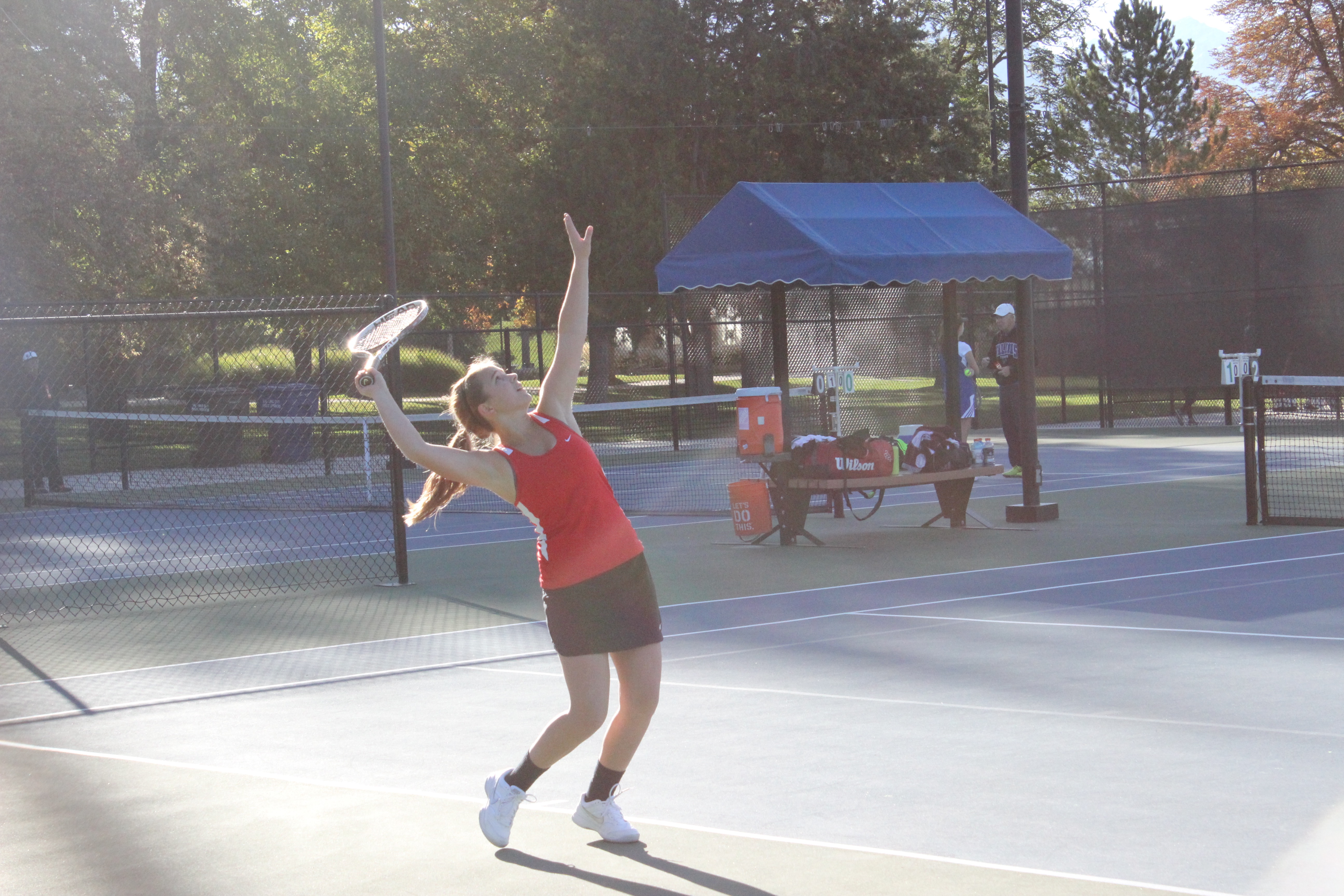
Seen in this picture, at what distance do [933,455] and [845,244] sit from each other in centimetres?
196

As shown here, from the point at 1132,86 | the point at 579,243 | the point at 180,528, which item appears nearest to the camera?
the point at 579,243

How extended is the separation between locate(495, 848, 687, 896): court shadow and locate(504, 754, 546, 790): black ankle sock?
22cm

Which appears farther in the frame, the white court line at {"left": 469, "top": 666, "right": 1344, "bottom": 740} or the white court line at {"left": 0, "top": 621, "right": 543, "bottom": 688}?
the white court line at {"left": 0, "top": 621, "right": 543, "bottom": 688}

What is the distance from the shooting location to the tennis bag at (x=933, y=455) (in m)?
12.8

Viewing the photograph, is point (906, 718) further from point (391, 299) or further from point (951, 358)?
point (951, 358)

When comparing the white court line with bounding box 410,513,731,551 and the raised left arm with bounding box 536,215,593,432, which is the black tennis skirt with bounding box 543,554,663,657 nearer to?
the raised left arm with bounding box 536,215,593,432

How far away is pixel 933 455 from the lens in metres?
12.8

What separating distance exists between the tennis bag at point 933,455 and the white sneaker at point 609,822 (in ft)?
27.1

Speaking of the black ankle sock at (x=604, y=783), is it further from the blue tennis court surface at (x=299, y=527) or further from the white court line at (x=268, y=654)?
the blue tennis court surface at (x=299, y=527)

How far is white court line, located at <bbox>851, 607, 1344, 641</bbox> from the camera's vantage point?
306 inches

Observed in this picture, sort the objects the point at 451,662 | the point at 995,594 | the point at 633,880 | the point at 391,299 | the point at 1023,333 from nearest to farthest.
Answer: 1. the point at 633,880
2. the point at 451,662
3. the point at 995,594
4. the point at 391,299
5. the point at 1023,333

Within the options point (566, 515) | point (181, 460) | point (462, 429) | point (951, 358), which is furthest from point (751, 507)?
point (181, 460)

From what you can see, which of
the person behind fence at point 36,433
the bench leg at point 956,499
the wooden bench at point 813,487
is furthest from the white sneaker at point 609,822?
the person behind fence at point 36,433

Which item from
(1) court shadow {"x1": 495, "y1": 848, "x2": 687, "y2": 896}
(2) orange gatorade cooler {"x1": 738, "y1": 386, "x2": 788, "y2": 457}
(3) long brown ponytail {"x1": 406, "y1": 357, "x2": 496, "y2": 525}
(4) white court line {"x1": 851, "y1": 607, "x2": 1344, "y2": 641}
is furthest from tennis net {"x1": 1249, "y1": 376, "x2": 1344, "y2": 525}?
(1) court shadow {"x1": 495, "y1": 848, "x2": 687, "y2": 896}
